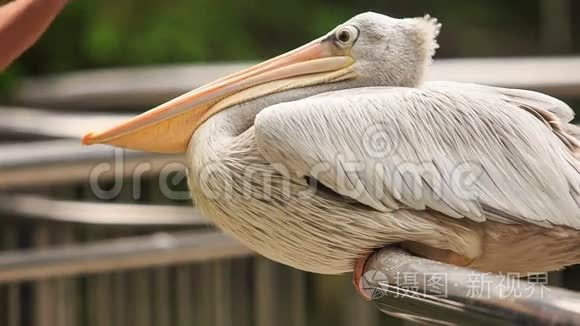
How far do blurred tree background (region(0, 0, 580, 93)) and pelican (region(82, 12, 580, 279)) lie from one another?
79.4 inches

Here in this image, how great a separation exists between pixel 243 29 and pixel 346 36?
7.27 ft

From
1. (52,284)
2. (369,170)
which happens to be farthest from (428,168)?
(52,284)

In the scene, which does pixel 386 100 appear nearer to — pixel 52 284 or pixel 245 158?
pixel 245 158

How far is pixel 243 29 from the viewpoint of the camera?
2.86 meters

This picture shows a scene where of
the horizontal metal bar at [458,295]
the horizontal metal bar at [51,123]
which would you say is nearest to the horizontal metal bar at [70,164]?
the horizontal metal bar at [51,123]

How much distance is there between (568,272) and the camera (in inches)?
47.5

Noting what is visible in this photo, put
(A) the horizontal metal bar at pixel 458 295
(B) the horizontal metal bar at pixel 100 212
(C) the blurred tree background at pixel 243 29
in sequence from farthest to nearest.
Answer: (C) the blurred tree background at pixel 243 29 < (B) the horizontal metal bar at pixel 100 212 < (A) the horizontal metal bar at pixel 458 295

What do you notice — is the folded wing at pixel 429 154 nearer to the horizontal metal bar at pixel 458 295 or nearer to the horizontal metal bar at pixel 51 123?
the horizontal metal bar at pixel 458 295

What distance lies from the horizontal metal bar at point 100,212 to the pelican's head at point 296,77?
2.63 ft

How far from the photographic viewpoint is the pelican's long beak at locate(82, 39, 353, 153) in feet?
2.19

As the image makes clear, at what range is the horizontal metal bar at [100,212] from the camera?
149cm

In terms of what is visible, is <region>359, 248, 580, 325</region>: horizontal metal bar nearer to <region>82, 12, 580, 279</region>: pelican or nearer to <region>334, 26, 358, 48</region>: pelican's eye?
<region>82, 12, 580, 279</region>: pelican
